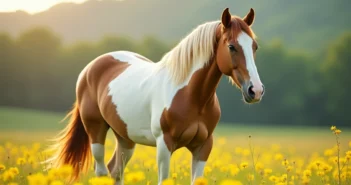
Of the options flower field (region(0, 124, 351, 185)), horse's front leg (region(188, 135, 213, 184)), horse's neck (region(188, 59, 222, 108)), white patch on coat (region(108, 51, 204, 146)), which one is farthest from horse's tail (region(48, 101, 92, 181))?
horse's neck (region(188, 59, 222, 108))

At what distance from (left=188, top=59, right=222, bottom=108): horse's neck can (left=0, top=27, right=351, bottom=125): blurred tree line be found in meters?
32.6

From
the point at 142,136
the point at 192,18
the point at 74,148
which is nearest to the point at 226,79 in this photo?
the point at 74,148

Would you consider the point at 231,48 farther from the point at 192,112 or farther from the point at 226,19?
the point at 192,112

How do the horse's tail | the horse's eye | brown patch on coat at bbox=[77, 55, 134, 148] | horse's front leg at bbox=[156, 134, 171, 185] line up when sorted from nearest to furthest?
the horse's eye
horse's front leg at bbox=[156, 134, 171, 185]
brown patch on coat at bbox=[77, 55, 134, 148]
the horse's tail

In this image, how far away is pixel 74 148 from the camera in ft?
23.2

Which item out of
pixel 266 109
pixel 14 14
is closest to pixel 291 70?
pixel 266 109

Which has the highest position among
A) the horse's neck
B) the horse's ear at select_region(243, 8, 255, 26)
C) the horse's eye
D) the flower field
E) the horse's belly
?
the horse's ear at select_region(243, 8, 255, 26)

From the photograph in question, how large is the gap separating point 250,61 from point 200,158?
1330 millimetres

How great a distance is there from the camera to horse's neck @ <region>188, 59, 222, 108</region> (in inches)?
192

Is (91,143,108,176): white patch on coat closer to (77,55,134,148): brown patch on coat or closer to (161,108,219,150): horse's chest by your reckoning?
(77,55,134,148): brown patch on coat

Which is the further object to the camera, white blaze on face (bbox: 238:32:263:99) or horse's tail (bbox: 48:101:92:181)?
horse's tail (bbox: 48:101:92:181)

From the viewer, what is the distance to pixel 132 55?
22.6 feet

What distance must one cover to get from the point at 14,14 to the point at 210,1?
47.7 m

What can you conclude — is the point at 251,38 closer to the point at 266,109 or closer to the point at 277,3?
the point at 266,109
